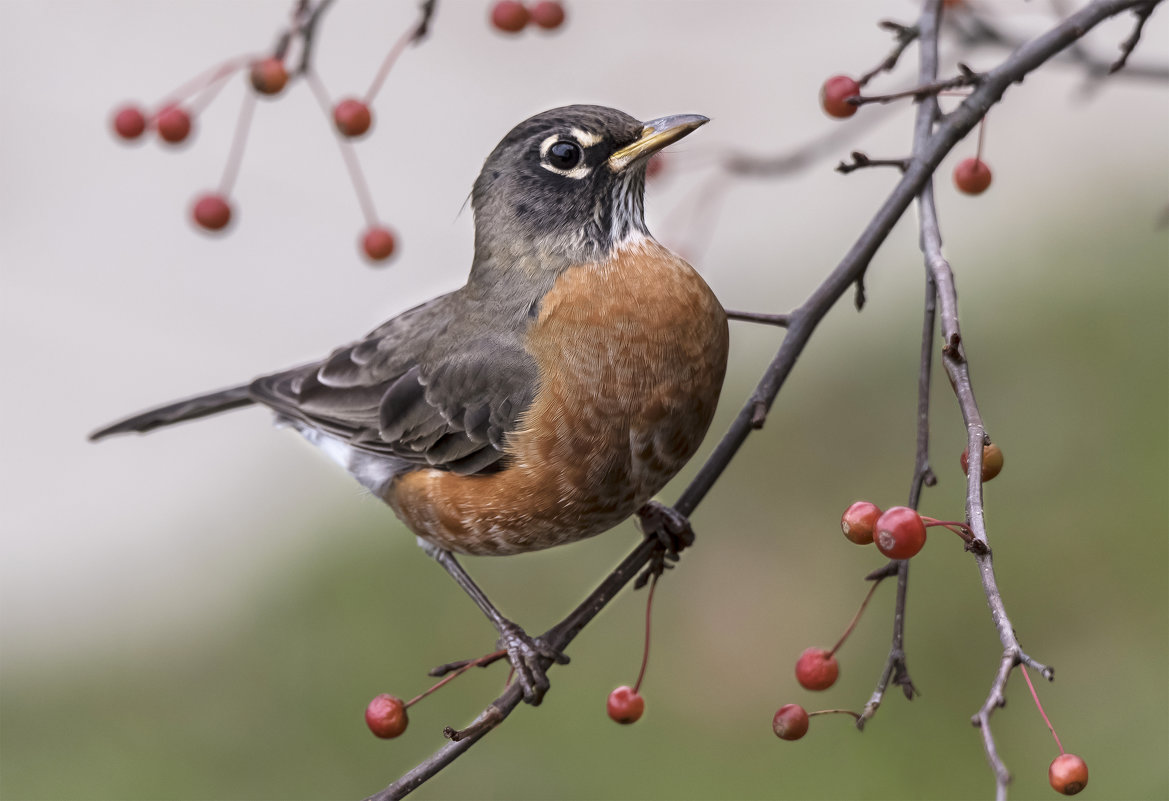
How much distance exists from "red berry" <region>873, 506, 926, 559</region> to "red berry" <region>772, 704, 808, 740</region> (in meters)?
0.58

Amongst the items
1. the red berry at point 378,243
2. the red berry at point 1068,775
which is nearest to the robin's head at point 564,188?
the red berry at point 378,243

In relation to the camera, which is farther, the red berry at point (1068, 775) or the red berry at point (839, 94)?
the red berry at point (839, 94)

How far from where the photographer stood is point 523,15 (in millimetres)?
2785

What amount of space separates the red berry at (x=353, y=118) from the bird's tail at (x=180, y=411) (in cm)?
96

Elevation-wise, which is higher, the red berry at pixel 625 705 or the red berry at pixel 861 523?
the red berry at pixel 861 523

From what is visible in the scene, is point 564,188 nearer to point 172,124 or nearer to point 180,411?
point 172,124

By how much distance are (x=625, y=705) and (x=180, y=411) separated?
4.60ft

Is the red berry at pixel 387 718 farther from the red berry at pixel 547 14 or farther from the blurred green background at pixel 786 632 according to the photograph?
the blurred green background at pixel 786 632

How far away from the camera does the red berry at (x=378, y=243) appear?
9.44 feet

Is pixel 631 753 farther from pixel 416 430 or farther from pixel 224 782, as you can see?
pixel 416 430

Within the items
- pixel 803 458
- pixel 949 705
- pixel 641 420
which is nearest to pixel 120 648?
pixel 803 458

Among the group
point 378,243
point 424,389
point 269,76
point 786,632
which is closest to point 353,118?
point 269,76

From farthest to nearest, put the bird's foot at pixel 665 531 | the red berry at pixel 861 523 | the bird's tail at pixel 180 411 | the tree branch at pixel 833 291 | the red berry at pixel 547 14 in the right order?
the bird's tail at pixel 180 411 → the red berry at pixel 547 14 → the bird's foot at pixel 665 531 → the tree branch at pixel 833 291 → the red berry at pixel 861 523

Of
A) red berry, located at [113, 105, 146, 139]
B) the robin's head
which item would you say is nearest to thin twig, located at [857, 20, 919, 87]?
the robin's head
